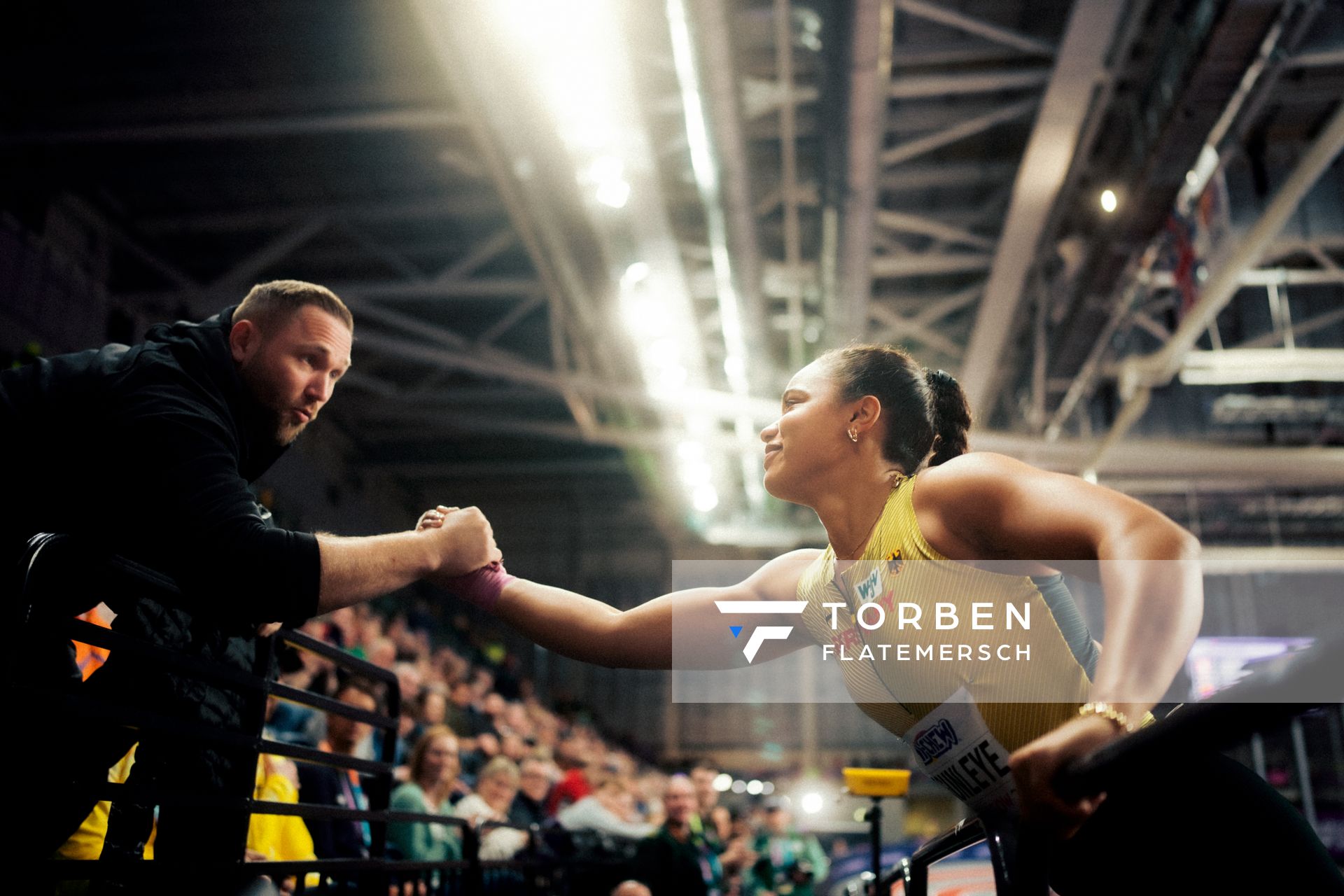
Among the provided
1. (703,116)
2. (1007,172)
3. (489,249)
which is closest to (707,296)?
(489,249)

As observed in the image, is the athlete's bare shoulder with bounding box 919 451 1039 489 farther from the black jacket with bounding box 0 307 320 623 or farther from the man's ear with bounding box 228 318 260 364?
the man's ear with bounding box 228 318 260 364

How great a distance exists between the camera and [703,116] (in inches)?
241

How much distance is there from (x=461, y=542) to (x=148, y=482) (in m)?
0.68

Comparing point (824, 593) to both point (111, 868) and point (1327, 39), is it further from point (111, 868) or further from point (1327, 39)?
point (1327, 39)

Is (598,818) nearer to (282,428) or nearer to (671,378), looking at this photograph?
(671,378)

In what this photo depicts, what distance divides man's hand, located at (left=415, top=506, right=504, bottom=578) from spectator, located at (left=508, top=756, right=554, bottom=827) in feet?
15.8

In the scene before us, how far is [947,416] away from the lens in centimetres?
225

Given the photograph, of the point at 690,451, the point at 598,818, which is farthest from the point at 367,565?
the point at 690,451

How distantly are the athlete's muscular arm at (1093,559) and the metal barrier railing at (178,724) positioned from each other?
1.38 m

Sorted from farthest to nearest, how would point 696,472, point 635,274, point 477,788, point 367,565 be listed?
point 696,472 → point 635,274 → point 477,788 → point 367,565

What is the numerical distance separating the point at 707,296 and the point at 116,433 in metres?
7.94

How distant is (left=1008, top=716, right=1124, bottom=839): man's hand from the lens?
1214 mm

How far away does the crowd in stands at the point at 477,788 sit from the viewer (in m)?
3.95

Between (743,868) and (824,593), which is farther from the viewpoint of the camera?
(743,868)
